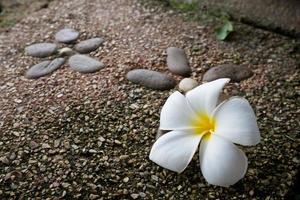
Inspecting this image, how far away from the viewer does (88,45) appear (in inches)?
74.8

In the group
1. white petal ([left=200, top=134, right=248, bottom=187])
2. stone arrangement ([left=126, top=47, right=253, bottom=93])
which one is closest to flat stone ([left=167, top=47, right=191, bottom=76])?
stone arrangement ([left=126, top=47, right=253, bottom=93])

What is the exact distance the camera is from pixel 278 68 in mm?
1825

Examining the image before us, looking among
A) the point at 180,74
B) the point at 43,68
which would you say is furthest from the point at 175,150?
the point at 43,68

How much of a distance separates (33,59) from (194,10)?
761 mm

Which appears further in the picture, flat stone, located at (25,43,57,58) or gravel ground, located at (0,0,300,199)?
flat stone, located at (25,43,57,58)

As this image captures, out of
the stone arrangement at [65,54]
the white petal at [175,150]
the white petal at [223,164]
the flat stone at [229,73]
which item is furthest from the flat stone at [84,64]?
the white petal at [223,164]

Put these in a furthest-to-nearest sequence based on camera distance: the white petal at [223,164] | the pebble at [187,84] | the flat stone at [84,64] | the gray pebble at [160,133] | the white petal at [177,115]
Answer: the flat stone at [84,64]
the pebble at [187,84]
the gray pebble at [160,133]
the white petal at [177,115]
the white petal at [223,164]

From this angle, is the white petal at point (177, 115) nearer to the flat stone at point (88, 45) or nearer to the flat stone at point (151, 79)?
the flat stone at point (151, 79)

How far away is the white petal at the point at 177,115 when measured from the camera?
1.38m

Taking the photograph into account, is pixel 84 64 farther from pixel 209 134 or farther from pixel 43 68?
pixel 209 134

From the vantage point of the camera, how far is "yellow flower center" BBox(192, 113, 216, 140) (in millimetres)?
1358

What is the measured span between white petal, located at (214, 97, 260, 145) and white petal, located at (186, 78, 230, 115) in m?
0.03

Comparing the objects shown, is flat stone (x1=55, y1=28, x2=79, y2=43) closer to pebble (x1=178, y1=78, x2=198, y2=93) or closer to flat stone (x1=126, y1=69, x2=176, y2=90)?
flat stone (x1=126, y1=69, x2=176, y2=90)

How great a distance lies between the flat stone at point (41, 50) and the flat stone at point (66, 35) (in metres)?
0.05
